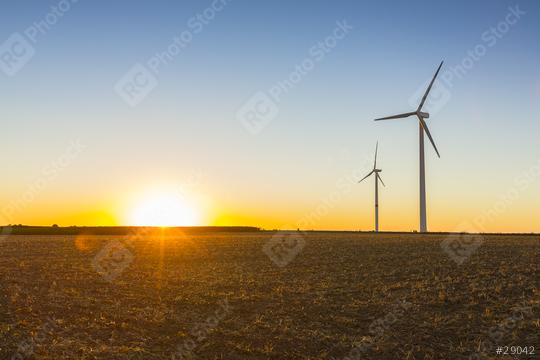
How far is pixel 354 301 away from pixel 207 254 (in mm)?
25977

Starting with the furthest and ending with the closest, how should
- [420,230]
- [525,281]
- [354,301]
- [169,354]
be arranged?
[420,230] < [525,281] < [354,301] < [169,354]

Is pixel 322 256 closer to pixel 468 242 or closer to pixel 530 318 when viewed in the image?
pixel 468 242

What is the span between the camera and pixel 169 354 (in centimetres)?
2086

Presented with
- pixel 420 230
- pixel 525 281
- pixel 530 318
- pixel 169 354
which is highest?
pixel 420 230

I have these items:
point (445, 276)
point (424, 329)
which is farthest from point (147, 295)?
point (445, 276)

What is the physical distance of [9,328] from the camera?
73.4ft

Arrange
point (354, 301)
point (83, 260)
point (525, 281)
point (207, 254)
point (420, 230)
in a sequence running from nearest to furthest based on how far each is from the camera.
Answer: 1. point (354, 301)
2. point (525, 281)
3. point (83, 260)
4. point (207, 254)
5. point (420, 230)

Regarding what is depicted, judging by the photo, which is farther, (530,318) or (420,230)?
(420,230)

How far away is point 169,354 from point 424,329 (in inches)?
442

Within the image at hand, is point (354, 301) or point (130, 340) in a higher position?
point (354, 301)

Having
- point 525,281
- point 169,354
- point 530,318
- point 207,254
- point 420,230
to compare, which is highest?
point 420,230

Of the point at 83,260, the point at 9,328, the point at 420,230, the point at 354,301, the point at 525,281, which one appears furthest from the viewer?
the point at 420,230

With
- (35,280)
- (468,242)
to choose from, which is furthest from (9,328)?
(468,242)

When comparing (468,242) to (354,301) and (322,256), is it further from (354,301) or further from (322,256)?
(354,301)
